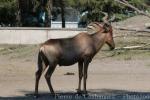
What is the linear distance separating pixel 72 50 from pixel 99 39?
0.86 meters

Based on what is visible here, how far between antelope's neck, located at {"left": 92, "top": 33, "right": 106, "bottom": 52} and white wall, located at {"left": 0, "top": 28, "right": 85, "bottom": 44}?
25682 mm

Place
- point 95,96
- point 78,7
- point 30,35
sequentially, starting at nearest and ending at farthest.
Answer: point 95,96 < point 30,35 < point 78,7

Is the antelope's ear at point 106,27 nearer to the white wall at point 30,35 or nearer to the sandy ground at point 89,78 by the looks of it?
the sandy ground at point 89,78

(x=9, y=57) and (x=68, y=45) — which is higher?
(x=68, y=45)

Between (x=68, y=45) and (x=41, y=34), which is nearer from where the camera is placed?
(x=68, y=45)

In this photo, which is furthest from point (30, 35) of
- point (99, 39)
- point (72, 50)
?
point (72, 50)

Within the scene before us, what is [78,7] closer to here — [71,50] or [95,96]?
[95,96]

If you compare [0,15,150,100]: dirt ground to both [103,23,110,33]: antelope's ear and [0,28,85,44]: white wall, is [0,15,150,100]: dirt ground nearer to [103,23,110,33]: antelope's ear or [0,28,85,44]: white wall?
[103,23,110,33]: antelope's ear

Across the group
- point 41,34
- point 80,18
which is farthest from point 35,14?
point 41,34

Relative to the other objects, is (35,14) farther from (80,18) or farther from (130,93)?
(130,93)

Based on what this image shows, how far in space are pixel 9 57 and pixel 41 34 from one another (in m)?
11.7

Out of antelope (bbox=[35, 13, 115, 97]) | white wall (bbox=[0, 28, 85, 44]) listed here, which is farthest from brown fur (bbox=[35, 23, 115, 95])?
white wall (bbox=[0, 28, 85, 44])

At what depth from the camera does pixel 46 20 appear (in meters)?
57.9

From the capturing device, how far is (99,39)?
13.4 m
